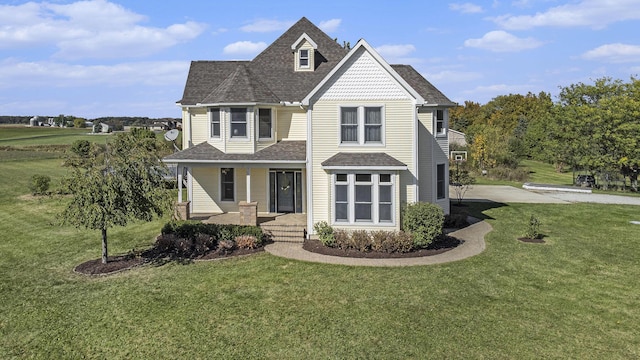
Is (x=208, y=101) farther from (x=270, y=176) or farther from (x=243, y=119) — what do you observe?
(x=270, y=176)

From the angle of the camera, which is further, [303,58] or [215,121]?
[303,58]

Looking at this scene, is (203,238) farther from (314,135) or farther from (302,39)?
(302,39)

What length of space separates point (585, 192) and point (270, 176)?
2829 centimetres

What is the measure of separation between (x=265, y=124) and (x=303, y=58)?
5.18m

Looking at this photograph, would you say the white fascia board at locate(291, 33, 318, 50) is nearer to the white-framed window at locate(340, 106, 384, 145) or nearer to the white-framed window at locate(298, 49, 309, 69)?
the white-framed window at locate(298, 49, 309, 69)

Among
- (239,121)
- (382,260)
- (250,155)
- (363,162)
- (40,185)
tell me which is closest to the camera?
(382,260)

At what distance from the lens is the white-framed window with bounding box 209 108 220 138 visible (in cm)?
2194

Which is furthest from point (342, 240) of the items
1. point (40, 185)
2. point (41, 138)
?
point (41, 138)

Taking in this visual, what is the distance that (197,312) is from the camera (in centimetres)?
1175

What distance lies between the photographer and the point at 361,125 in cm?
1923

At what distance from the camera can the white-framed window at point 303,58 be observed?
24.3m

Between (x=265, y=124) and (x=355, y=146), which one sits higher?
(x=265, y=124)

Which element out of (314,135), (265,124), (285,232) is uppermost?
(265,124)

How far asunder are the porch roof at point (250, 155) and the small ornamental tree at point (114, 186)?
377 cm
